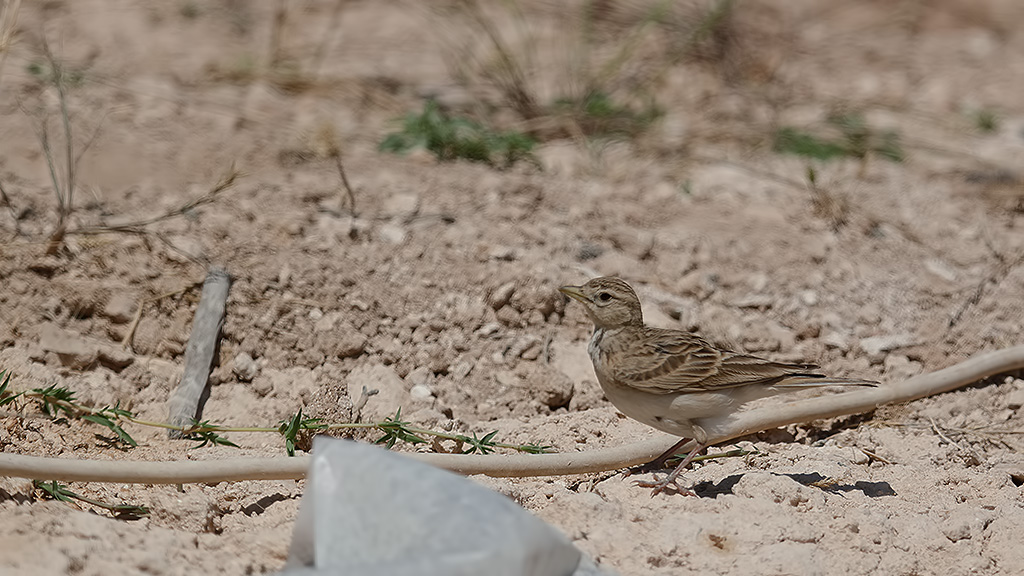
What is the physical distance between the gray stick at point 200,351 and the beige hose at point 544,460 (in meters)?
0.85

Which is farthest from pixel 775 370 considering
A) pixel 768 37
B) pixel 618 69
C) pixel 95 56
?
pixel 768 37

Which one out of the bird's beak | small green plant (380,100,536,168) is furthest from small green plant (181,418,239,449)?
small green plant (380,100,536,168)

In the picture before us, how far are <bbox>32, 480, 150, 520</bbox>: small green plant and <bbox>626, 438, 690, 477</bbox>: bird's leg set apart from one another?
5.92ft

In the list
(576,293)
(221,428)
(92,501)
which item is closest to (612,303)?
(576,293)

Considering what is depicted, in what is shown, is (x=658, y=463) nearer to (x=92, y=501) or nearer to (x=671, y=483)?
(x=671, y=483)

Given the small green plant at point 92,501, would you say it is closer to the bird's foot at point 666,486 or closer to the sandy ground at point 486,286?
the sandy ground at point 486,286

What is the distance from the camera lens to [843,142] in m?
8.25

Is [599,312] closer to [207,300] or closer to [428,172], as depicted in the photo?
[207,300]

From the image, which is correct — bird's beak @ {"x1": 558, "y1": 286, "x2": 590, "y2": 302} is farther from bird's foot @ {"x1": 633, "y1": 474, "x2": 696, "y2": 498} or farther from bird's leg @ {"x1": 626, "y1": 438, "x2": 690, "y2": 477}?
bird's foot @ {"x1": 633, "y1": 474, "x2": 696, "y2": 498}

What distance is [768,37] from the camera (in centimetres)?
1034

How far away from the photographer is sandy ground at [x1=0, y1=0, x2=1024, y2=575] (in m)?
3.79

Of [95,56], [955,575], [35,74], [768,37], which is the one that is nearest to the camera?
[955,575]

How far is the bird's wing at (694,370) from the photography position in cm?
418

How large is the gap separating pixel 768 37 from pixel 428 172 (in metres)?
4.97
